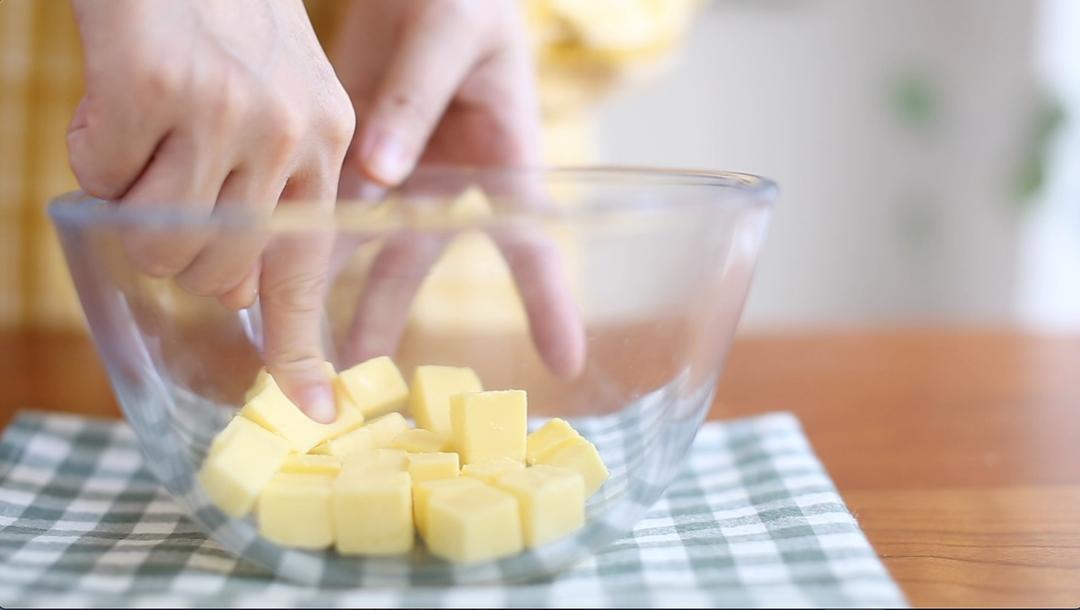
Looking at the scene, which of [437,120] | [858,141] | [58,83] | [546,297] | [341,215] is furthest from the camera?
[858,141]

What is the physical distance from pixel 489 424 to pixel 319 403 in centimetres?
11

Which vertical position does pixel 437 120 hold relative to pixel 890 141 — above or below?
above

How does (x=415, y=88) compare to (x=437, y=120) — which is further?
(x=437, y=120)

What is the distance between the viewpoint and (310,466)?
57 centimetres

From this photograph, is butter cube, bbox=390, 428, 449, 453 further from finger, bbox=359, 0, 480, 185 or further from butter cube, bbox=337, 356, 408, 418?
finger, bbox=359, 0, 480, 185

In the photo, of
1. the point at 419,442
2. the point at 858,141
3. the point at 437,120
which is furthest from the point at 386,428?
the point at 858,141

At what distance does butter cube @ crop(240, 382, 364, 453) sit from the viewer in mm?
606

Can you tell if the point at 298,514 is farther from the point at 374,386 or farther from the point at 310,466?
the point at 374,386

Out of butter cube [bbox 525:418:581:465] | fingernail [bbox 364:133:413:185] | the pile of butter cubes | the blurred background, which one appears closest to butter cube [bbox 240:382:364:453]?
the pile of butter cubes

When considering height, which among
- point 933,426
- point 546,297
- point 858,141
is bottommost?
point 858,141

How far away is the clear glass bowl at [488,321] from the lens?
0.50m

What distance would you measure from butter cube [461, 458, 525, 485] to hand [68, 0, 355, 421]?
0.45ft

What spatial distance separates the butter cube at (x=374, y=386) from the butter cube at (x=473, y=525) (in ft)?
0.48

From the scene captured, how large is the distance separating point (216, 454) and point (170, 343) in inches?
3.4
